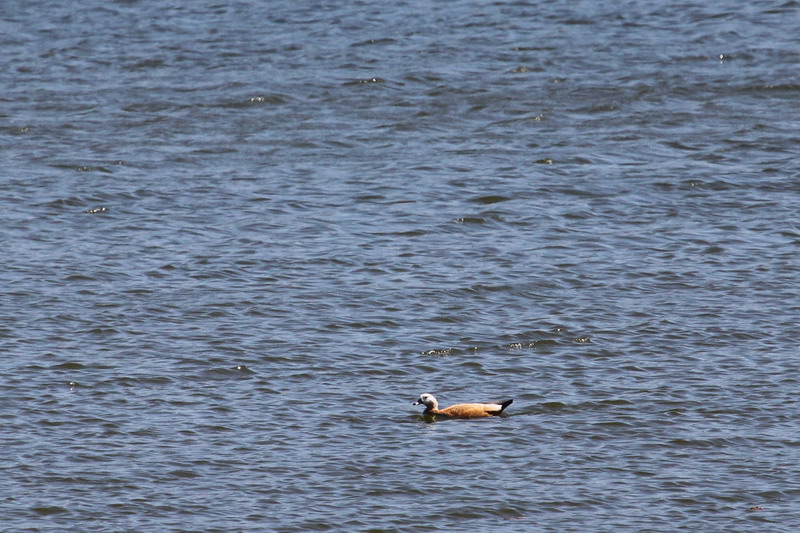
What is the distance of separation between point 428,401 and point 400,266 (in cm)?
570

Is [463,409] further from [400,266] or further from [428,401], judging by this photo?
[400,266]

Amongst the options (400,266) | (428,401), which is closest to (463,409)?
(428,401)

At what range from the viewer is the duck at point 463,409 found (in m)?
16.2

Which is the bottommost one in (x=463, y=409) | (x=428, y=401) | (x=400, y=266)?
(x=463, y=409)

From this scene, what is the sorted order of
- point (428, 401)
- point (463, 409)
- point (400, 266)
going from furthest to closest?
point (400, 266) → point (463, 409) → point (428, 401)

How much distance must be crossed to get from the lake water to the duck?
146 mm

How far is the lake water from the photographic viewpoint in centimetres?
1471

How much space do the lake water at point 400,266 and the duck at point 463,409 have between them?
146 mm

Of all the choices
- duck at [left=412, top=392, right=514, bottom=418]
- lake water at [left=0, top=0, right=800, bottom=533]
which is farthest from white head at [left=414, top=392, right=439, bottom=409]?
lake water at [left=0, top=0, right=800, bottom=533]

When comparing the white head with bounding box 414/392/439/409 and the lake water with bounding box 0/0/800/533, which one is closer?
the lake water with bounding box 0/0/800/533

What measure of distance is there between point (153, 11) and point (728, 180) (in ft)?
60.9

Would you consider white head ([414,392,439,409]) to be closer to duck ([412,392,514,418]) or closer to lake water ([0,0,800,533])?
duck ([412,392,514,418])

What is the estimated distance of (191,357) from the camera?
59.7 feet

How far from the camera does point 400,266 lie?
21.8 m
